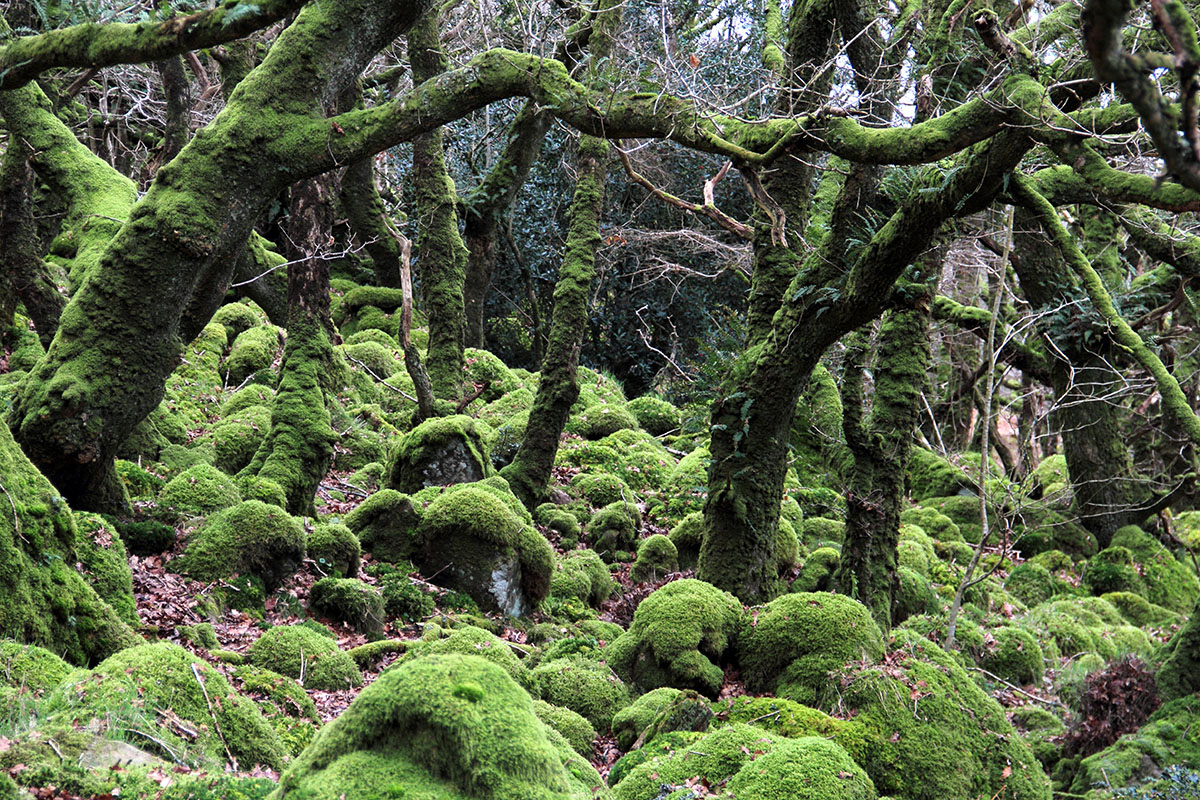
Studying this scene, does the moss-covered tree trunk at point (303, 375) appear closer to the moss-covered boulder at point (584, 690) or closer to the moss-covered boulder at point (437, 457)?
the moss-covered boulder at point (437, 457)

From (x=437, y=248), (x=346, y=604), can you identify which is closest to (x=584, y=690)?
(x=346, y=604)

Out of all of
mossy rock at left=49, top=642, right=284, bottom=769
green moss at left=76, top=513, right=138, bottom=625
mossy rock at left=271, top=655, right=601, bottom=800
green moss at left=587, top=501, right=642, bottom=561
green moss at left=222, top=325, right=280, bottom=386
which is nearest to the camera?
mossy rock at left=271, top=655, right=601, bottom=800

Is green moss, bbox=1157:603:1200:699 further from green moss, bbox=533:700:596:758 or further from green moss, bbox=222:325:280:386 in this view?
green moss, bbox=222:325:280:386

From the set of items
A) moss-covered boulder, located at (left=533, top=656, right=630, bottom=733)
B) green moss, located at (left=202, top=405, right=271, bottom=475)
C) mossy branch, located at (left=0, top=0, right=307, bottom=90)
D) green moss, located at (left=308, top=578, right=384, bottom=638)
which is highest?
mossy branch, located at (left=0, top=0, right=307, bottom=90)

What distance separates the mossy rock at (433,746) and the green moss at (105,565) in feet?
10.6

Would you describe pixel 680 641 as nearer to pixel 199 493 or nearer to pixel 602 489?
pixel 199 493

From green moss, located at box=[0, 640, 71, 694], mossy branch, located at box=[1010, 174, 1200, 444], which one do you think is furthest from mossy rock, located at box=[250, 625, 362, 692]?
mossy branch, located at box=[1010, 174, 1200, 444]

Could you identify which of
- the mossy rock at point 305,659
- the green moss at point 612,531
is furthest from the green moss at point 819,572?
the mossy rock at point 305,659

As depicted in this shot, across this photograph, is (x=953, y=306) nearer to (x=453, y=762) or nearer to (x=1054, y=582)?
(x=1054, y=582)

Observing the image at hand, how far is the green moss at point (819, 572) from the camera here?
8961mm

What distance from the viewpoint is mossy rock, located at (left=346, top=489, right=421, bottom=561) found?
874 cm

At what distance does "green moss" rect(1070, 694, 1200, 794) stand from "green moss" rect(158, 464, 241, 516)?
22.8ft

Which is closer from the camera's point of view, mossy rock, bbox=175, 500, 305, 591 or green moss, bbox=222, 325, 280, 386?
mossy rock, bbox=175, 500, 305, 591

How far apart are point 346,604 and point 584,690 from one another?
82.6 inches
